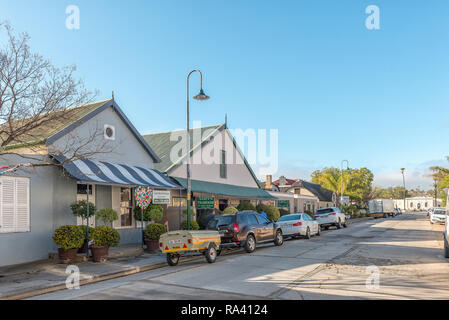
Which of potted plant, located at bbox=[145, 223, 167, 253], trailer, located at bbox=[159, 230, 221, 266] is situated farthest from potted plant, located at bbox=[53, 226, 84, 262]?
potted plant, located at bbox=[145, 223, 167, 253]

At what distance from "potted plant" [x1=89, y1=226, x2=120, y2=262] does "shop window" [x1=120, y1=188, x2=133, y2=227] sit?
4628mm

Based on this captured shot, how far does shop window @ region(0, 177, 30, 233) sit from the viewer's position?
13.2 m

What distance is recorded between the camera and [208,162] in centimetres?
2673

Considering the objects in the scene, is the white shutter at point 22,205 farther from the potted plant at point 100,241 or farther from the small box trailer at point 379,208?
the small box trailer at point 379,208

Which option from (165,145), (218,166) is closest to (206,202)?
(165,145)

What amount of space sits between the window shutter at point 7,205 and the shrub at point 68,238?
1.59 meters

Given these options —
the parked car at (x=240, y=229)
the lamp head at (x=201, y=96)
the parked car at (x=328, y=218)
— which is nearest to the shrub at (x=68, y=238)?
the parked car at (x=240, y=229)

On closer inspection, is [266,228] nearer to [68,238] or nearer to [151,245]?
[151,245]

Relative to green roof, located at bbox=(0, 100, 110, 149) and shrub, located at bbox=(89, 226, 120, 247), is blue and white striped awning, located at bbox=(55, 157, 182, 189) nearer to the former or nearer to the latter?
green roof, located at bbox=(0, 100, 110, 149)

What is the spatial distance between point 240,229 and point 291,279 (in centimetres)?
595

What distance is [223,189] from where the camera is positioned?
2664cm
